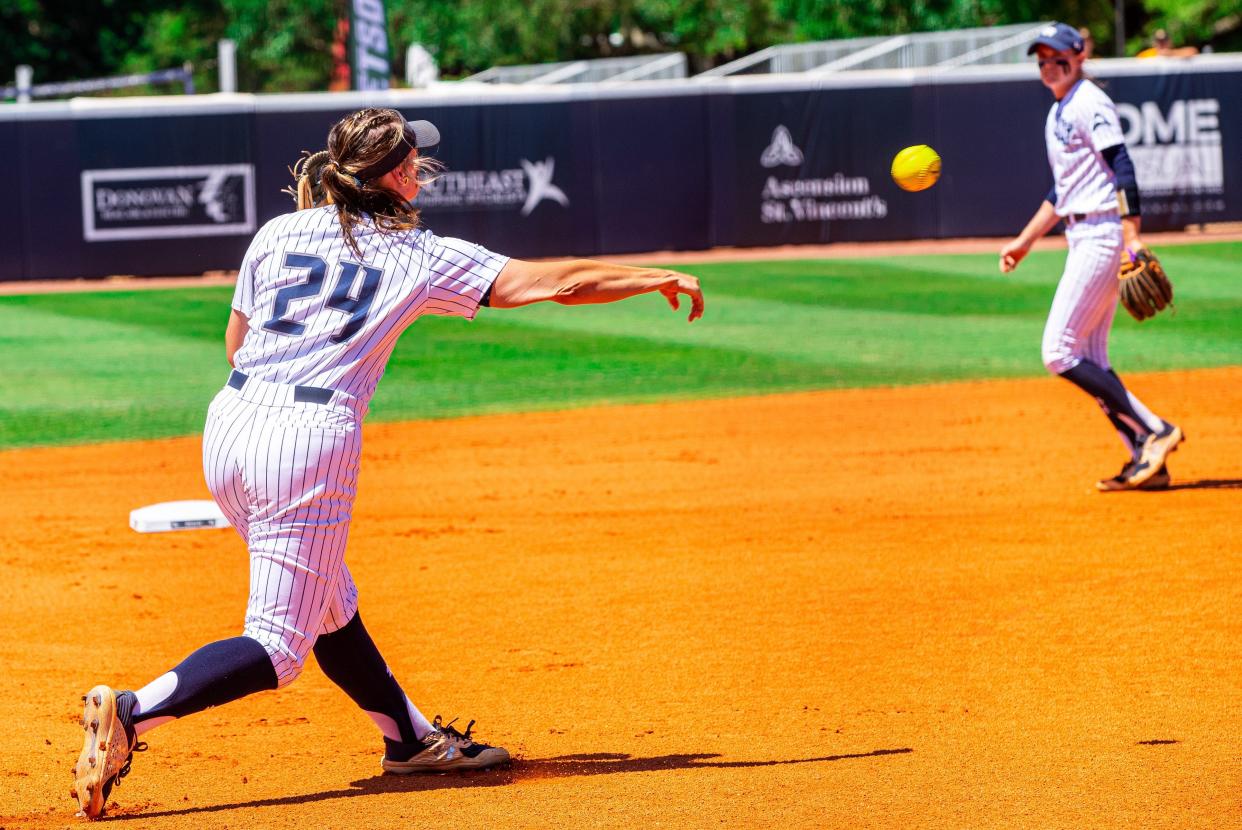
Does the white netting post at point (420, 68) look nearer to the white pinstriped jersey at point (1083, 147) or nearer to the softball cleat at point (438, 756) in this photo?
the white pinstriped jersey at point (1083, 147)

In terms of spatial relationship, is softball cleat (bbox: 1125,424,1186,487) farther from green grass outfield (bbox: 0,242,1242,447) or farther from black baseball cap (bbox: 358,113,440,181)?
black baseball cap (bbox: 358,113,440,181)

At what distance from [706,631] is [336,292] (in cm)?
241

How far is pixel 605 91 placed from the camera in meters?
21.0

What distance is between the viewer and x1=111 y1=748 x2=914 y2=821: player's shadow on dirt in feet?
14.1

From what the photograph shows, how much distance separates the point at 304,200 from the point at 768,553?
11.1 ft

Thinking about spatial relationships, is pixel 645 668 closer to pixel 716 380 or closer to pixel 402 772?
pixel 402 772

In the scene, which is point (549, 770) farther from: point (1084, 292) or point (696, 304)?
point (1084, 292)

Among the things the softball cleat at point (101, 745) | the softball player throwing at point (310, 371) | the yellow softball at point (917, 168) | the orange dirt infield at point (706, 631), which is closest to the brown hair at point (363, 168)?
the softball player throwing at point (310, 371)

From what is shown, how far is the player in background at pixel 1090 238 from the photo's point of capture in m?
7.66

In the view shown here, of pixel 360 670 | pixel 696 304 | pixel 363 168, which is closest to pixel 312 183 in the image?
pixel 363 168

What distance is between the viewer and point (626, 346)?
1440 centimetres

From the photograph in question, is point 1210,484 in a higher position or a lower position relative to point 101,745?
lower

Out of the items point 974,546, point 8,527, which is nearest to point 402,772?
point 974,546

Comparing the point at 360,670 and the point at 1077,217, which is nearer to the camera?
the point at 360,670
